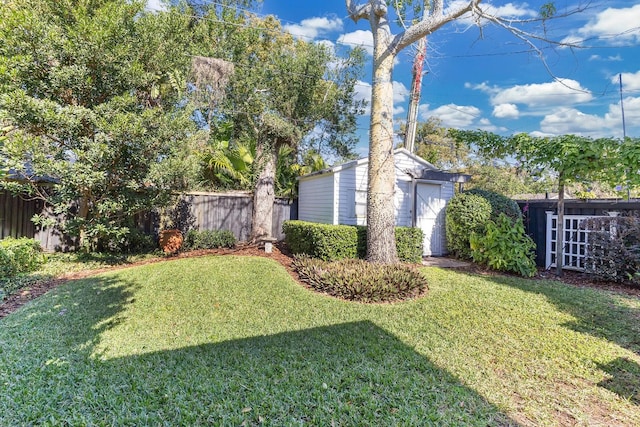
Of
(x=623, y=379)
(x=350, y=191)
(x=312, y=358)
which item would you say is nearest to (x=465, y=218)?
(x=350, y=191)

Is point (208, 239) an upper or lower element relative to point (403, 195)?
lower

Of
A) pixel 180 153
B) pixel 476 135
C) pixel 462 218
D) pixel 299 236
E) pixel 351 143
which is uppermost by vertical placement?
pixel 351 143

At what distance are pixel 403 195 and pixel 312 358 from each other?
6.98 metres

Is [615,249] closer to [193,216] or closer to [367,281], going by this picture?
[367,281]

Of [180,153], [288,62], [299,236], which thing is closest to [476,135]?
[299,236]

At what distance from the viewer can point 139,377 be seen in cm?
273

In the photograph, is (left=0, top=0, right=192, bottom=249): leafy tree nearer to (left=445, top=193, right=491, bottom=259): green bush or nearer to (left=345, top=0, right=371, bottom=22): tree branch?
(left=345, top=0, right=371, bottom=22): tree branch

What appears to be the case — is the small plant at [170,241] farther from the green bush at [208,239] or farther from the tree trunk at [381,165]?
the tree trunk at [381,165]

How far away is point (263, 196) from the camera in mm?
9977

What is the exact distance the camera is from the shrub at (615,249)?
18.9 ft

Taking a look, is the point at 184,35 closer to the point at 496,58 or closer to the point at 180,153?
the point at 180,153

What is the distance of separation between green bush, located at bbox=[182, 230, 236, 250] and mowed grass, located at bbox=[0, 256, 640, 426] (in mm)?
3977

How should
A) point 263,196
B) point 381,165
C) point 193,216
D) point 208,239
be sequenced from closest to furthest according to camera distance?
point 381,165, point 208,239, point 193,216, point 263,196

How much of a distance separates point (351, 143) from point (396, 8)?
1070cm
